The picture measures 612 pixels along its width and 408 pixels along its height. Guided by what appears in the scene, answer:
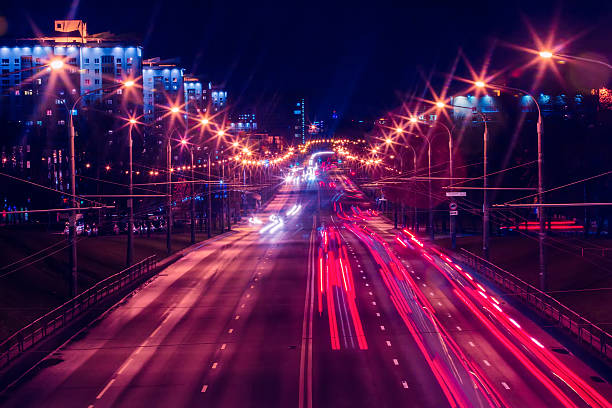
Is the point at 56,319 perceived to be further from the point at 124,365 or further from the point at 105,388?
the point at 105,388

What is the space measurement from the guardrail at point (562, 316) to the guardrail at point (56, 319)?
67.1ft

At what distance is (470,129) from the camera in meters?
81.4

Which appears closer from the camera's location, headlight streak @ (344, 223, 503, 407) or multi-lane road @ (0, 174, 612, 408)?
headlight streak @ (344, 223, 503, 407)

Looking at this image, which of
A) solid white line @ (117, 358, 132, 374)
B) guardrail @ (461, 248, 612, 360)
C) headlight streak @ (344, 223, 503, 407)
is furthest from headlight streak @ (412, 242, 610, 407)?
solid white line @ (117, 358, 132, 374)

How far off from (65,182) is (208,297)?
58.7 metres

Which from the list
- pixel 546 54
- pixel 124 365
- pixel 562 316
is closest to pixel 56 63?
pixel 124 365

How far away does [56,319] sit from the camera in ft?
94.3

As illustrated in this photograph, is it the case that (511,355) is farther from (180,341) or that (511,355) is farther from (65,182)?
(65,182)

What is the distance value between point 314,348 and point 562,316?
34.9 feet

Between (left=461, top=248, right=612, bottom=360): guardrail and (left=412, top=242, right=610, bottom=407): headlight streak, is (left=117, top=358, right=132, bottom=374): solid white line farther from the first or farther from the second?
(left=461, top=248, right=612, bottom=360): guardrail

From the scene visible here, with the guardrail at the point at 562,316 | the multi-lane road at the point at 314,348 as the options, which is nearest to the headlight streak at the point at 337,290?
the multi-lane road at the point at 314,348

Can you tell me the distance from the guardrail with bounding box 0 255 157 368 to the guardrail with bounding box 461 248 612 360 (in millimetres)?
20457

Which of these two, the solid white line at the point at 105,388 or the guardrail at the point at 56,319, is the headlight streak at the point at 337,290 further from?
the guardrail at the point at 56,319

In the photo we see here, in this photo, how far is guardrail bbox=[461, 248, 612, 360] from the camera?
24.1 meters
